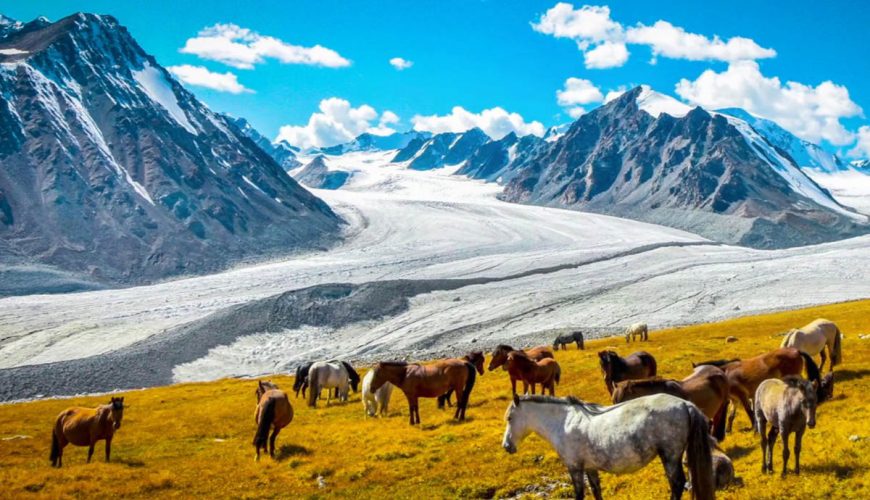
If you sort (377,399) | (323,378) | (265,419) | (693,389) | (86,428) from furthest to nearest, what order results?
(323,378) < (377,399) < (86,428) < (265,419) < (693,389)

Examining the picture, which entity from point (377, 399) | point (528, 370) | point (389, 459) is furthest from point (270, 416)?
point (528, 370)

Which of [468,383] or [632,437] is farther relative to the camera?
[468,383]

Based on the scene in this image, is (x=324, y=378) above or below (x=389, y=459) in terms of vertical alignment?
above

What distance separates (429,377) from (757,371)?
490 inches

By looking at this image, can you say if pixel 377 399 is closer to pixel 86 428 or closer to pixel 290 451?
pixel 290 451

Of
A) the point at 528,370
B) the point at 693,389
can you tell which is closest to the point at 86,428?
the point at 528,370

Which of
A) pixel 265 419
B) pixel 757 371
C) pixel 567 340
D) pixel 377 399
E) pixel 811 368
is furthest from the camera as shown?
pixel 567 340

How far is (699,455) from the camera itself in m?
11.2

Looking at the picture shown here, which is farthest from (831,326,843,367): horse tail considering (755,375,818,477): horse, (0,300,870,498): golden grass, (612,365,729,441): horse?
(755,375,818,477): horse

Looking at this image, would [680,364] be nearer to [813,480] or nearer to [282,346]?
[813,480]

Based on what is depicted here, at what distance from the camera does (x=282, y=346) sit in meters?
97.1

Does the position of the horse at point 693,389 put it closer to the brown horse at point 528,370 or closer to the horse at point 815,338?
the brown horse at point 528,370

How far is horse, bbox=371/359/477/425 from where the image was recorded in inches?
995

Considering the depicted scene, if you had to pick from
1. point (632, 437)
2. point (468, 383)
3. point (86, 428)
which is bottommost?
point (86, 428)
